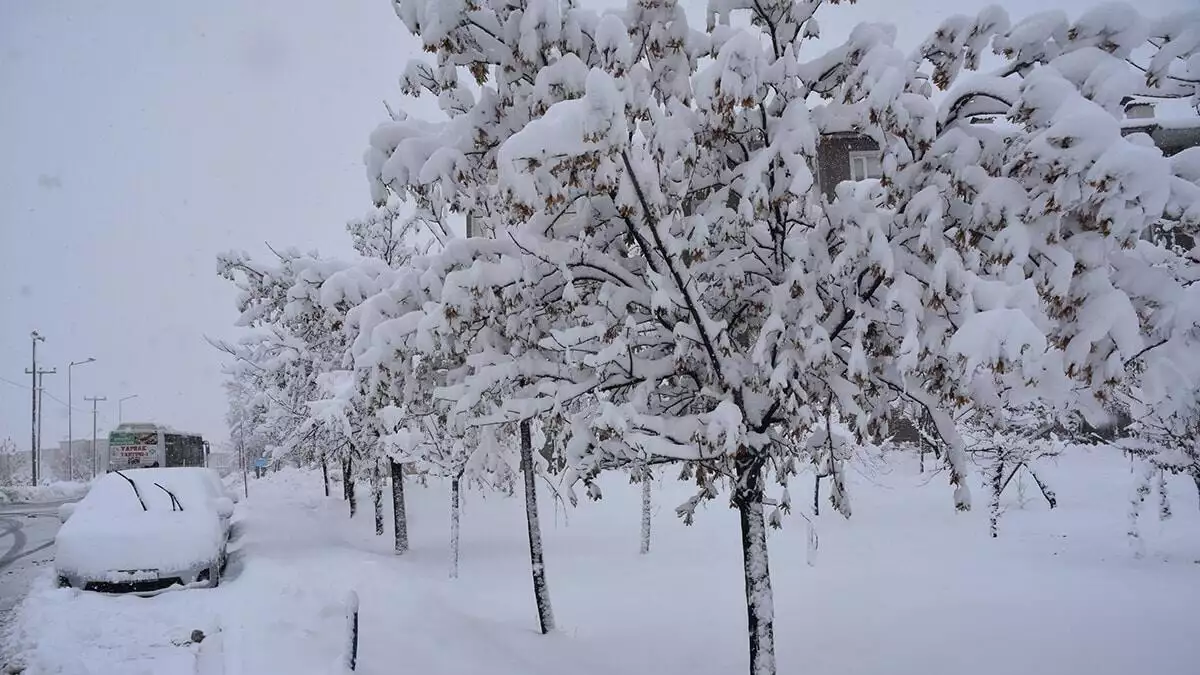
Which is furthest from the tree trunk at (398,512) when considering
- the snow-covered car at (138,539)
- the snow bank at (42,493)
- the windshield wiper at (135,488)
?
the snow bank at (42,493)

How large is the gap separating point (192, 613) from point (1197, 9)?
10.5m

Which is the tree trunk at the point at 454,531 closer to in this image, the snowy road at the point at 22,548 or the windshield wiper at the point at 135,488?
the windshield wiper at the point at 135,488

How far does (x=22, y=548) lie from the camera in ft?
52.7

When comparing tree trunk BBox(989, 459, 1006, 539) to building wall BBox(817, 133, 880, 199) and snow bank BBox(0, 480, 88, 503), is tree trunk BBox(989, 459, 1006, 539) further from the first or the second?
snow bank BBox(0, 480, 88, 503)

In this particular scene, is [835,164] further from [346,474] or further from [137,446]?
[137,446]

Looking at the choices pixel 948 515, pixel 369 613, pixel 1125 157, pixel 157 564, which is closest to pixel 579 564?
pixel 369 613

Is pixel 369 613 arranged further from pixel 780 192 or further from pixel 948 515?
pixel 948 515

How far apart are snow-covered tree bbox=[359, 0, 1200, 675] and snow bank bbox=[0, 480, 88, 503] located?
38.0m

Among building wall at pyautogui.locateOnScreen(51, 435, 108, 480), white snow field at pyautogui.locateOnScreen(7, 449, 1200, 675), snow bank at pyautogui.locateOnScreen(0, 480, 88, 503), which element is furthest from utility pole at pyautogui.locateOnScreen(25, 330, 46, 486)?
building wall at pyautogui.locateOnScreen(51, 435, 108, 480)

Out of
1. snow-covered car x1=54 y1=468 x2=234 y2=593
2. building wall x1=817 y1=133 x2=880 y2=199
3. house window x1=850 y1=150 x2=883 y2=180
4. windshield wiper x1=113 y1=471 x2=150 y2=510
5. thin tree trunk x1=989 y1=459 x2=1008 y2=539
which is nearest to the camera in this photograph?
snow-covered car x1=54 y1=468 x2=234 y2=593

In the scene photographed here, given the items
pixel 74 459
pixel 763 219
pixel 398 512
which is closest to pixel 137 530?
pixel 398 512

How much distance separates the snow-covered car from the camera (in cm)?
901

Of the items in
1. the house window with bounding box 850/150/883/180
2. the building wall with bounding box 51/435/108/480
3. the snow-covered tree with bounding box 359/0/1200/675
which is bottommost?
the building wall with bounding box 51/435/108/480

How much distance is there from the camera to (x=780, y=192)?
5.02 metres
